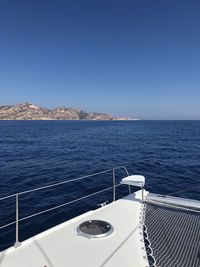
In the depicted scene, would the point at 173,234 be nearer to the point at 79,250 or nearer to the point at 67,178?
the point at 79,250

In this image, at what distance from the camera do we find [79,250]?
13.5 ft

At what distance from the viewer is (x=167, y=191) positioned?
14.9 m

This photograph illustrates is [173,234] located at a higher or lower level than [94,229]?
lower

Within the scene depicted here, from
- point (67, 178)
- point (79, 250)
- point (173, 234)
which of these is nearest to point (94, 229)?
point (79, 250)

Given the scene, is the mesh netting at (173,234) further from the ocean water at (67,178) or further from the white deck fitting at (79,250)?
the ocean water at (67,178)

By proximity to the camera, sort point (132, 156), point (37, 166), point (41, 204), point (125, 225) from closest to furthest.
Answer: point (125, 225), point (41, 204), point (37, 166), point (132, 156)

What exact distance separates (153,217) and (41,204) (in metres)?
8.11

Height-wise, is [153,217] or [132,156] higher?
[153,217]

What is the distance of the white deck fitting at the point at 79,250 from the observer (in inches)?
148

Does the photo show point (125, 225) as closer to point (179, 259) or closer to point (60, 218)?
point (179, 259)

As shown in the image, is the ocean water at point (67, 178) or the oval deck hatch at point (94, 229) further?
the ocean water at point (67, 178)

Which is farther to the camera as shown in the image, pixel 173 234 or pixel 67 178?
pixel 67 178

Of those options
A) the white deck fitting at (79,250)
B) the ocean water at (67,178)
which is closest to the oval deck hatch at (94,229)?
the white deck fitting at (79,250)

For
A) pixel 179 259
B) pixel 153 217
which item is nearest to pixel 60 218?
pixel 153 217
